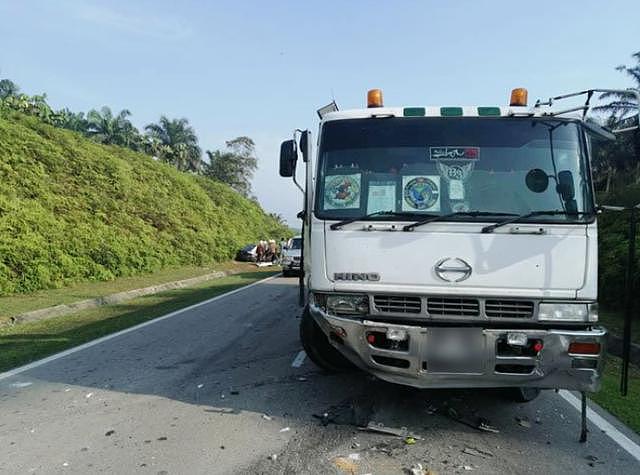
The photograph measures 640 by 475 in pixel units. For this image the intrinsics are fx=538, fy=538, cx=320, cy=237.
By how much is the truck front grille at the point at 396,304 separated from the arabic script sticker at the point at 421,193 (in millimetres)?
772

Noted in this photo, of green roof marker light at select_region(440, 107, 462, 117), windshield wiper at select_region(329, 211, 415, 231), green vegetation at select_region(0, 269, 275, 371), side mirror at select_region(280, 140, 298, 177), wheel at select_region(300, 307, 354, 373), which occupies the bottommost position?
green vegetation at select_region(0, 269, 275, 371)

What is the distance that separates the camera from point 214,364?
6.66 m

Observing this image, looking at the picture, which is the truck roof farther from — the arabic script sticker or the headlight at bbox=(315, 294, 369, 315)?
the headlight at bbox=(315, 294, 369, 315)

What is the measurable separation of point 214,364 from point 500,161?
4.18 metres

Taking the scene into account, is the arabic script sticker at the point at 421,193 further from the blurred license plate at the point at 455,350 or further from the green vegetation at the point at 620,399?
the green vegetation at the point at 620,399

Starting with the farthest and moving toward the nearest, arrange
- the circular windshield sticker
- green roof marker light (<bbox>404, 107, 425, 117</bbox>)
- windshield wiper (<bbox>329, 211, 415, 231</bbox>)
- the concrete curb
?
the concrete curb, green roof marker light (<bbox>404, 107, 425, 117</bbox>), the circular windshield sticker, windshield wiper (<bbox>329, 211, 415, 231</bbox>)

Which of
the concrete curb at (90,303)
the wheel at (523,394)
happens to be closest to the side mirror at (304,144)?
the wheel at (523,394)

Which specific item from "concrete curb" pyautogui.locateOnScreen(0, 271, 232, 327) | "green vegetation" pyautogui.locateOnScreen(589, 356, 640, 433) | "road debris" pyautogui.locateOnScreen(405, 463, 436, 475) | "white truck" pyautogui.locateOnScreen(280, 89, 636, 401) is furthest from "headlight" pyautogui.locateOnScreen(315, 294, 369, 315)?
"concrete curb" pyautogui.locateOnScreen(0, 271, 232, 327)

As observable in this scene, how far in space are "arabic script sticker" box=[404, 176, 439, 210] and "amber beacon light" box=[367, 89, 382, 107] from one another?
869mm

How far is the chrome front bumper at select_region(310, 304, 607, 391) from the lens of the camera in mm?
4008

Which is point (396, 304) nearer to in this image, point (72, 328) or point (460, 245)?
point (460, 245)

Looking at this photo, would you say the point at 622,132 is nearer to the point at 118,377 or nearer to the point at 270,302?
the point at 118,377

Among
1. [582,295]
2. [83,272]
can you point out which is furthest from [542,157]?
[83,272]

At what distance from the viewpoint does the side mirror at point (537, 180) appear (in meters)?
4.37
